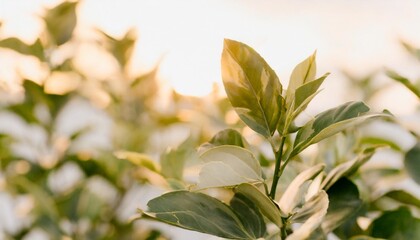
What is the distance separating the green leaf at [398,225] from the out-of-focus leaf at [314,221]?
215 mm

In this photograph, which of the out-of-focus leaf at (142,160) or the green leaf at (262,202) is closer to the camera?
the green leaf at (262,202)

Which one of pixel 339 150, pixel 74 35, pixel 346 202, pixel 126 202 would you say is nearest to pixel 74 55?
pixel 74 35

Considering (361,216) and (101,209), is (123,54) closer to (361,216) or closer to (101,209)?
(101,209)

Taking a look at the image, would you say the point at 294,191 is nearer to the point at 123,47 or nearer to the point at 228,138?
the point at 228,138

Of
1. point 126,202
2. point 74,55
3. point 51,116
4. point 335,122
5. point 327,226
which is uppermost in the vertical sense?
point 335,122

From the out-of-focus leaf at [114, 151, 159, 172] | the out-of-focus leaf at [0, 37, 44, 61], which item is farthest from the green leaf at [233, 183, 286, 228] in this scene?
the out-of-focus leaf at [0, 37, 44, 61]

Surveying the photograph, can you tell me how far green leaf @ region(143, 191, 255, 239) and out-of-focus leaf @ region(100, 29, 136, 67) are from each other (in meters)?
0.95

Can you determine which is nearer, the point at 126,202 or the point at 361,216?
the point at 361,216

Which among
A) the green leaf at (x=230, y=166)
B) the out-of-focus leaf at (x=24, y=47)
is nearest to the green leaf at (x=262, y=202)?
the green leaf at (x=230, y=166)

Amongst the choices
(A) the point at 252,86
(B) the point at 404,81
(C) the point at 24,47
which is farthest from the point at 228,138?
(C) the point at 24,47

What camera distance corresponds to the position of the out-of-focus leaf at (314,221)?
444mm

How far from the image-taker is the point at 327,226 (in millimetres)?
584

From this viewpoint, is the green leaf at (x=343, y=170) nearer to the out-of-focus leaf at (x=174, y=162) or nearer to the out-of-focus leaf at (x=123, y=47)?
the out-of-focus leaf at (x=174, y=162)

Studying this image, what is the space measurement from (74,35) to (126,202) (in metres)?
0.37
